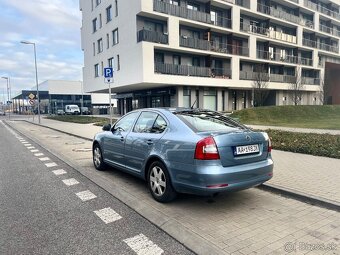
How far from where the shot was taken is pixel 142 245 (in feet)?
10.8

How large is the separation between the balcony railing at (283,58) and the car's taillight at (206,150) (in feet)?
112

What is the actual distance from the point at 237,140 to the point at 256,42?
112 ft

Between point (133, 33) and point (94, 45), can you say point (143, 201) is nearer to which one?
point (133, 33)

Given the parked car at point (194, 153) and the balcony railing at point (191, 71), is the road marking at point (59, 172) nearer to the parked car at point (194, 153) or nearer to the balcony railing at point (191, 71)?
the parked car at point (194, 153)

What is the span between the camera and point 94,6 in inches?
1409

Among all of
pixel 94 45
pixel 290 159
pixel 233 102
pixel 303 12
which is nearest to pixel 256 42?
pixel 233 102

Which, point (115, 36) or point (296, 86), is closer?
point (115, 36)

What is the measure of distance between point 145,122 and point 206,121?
126 centimetres

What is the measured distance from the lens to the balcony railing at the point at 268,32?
33.7 meters

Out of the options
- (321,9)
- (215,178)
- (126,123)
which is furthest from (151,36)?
(321,9)

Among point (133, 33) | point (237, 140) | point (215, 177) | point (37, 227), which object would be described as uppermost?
point (133, 33)

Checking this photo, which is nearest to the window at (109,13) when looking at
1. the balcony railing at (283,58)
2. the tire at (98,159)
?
the balcony railing at (283,58)

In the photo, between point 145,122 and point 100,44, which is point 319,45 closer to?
point 100,44

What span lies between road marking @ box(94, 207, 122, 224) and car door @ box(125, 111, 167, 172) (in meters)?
1.04
